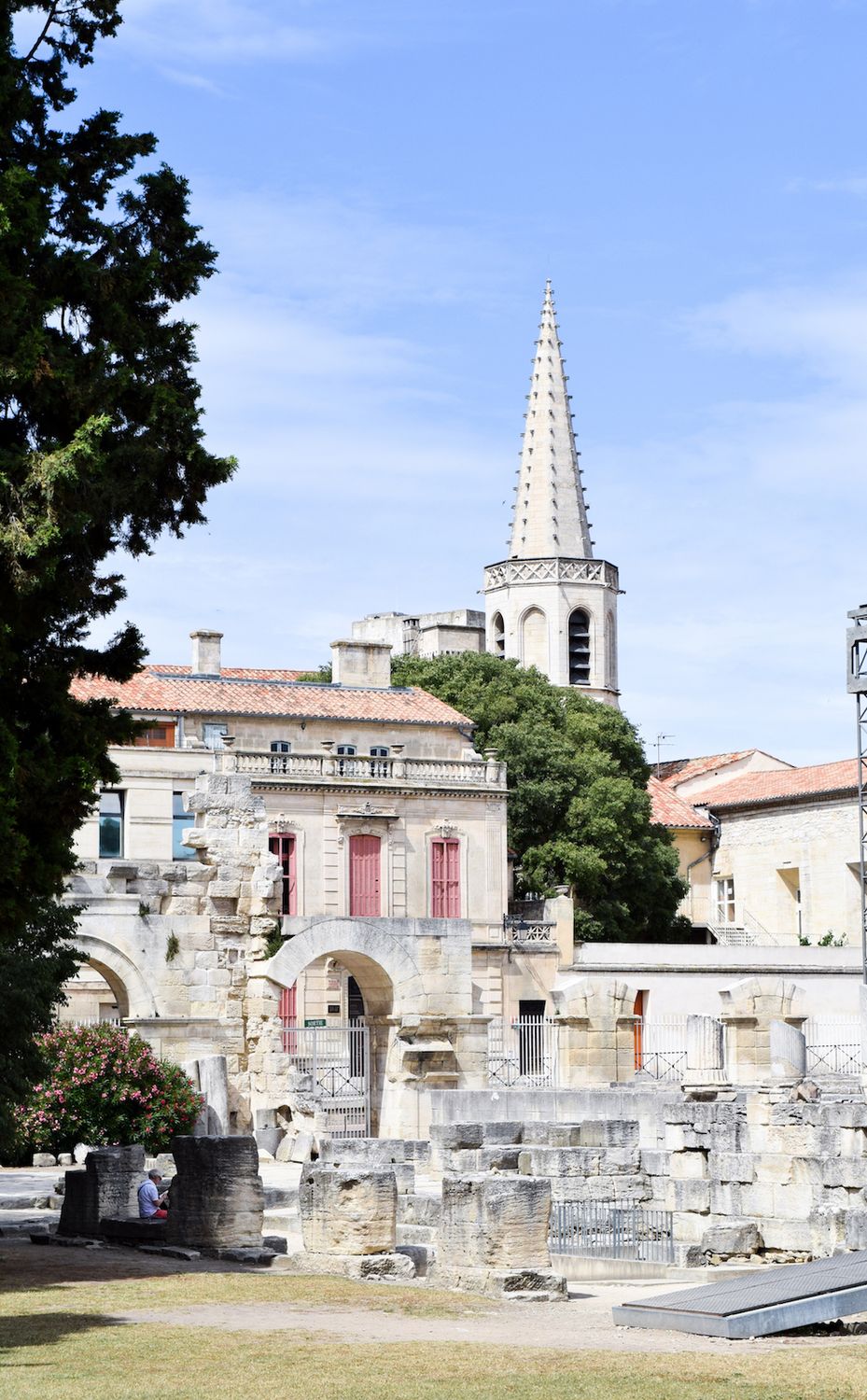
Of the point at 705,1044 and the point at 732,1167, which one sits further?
the point at 705,1044

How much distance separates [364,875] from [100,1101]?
2661 centimetres

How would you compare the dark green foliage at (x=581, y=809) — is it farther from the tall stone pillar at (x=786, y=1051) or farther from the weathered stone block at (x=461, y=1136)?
the weathered stone block at (x=461, y=1136)

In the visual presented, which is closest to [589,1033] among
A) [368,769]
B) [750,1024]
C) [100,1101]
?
[750,1024]

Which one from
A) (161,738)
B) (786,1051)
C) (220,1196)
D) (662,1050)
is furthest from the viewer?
(161,738)

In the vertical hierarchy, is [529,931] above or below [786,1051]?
above

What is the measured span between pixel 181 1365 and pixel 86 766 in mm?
5239

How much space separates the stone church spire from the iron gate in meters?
43.5

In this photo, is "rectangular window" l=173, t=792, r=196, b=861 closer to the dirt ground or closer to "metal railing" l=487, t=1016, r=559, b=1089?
"metal railing" l=487, t=1016, r=559, b=1089

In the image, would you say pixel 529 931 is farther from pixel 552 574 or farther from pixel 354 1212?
pixel 354 1212

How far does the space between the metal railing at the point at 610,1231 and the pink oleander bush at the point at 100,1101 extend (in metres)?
5.92

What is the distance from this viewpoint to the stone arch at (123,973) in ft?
91.4

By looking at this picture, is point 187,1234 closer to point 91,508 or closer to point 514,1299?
point 514,1299

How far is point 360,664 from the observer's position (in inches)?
2329

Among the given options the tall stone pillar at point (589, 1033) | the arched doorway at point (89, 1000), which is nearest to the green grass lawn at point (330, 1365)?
the tall stone pillar at point (589, 1033)
